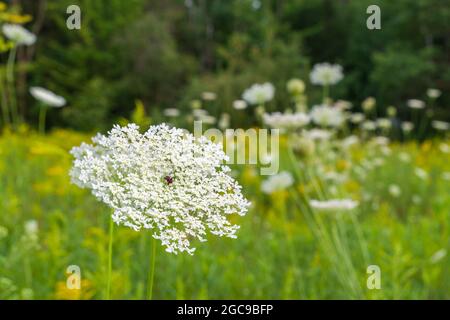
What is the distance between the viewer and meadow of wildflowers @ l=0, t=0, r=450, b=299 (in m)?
Answer: 0.45

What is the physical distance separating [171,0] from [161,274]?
13.3m

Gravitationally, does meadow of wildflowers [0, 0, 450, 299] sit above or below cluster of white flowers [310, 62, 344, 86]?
below

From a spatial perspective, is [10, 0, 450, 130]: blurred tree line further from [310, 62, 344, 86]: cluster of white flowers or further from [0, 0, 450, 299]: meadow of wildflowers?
[310, 62, 344, 86]: cluster of white flowers

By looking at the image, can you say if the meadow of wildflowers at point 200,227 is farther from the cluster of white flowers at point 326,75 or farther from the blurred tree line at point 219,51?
the blurred tree line at point 219,51

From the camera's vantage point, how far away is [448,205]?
87.6 inches

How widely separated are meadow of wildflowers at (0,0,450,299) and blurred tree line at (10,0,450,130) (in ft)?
18.3

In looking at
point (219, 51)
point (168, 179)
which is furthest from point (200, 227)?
point (219, 51)

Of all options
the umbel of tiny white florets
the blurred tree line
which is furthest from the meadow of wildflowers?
the blurred tree line

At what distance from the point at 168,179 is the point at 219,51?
11.5 m

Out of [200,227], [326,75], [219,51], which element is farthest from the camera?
[219,51]

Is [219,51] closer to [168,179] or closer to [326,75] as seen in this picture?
[326,75]

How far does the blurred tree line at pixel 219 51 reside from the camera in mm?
9898

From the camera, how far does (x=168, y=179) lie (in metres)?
0.46
